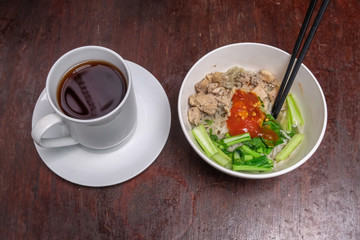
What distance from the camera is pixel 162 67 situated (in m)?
1.73

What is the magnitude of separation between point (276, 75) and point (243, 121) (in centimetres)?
31

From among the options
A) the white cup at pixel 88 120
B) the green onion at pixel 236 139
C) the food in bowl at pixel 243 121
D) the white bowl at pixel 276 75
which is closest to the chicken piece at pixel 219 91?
the food in bowl at pixel 243 121

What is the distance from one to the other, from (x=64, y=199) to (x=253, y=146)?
860mm

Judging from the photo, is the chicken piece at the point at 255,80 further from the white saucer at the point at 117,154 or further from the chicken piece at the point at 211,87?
the white saucer at the point at 117,154

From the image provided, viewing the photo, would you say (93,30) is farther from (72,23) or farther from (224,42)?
(224,42)

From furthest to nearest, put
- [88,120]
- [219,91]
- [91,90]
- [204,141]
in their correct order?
[219,91], [204,141], [91,90], [88,120]

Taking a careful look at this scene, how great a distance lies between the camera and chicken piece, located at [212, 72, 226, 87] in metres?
1.58

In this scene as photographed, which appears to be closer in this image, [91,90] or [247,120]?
[91,90]

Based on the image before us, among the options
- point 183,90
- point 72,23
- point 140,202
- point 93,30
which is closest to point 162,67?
point 183,90

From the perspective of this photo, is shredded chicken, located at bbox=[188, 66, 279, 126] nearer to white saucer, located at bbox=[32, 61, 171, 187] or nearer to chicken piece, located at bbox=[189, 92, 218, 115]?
Result: chicken piece, located at bbox=[189, 92, 218, 115]

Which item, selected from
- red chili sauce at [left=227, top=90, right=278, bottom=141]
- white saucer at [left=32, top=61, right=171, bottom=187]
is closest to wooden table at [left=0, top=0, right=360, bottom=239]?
white saucer at [left=32, top=61, right=171, bottom=187]

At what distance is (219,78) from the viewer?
5.18 feet

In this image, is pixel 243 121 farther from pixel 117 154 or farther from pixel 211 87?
pixel 117 154

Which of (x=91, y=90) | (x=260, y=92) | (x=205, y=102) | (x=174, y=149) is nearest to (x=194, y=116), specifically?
(x=205, y=102)
